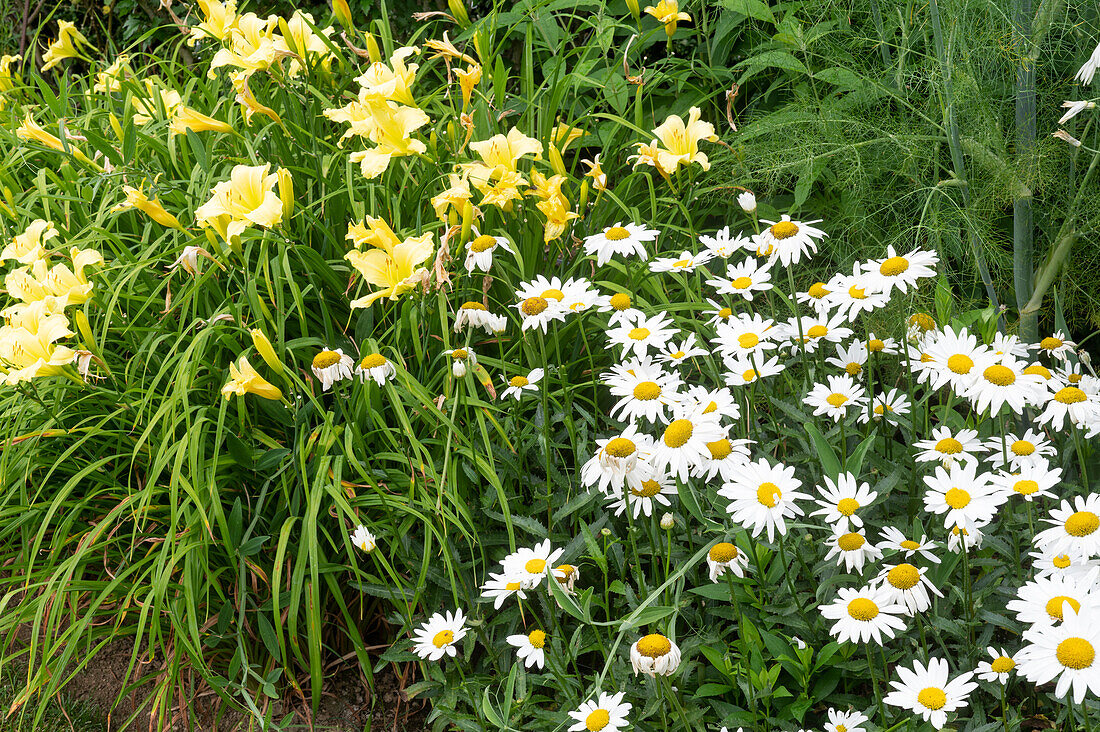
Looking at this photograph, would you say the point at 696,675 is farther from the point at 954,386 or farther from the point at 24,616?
the point at 24,616

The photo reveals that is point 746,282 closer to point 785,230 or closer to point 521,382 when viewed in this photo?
point 785,230

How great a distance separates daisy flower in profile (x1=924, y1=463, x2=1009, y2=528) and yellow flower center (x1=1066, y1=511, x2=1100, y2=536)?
10cm

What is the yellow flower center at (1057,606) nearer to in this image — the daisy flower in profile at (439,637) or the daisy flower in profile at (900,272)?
the daisy flower in profile at (900,272)

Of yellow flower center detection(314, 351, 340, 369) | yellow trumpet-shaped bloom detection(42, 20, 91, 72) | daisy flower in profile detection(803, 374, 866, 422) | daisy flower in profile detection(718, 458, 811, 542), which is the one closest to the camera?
daisy flower in profile detection(718, 458, 811, 542)

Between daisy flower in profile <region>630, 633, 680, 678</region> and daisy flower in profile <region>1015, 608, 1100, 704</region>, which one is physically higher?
daisy flower in profile <region>1015, 608, 1100, 704</region>

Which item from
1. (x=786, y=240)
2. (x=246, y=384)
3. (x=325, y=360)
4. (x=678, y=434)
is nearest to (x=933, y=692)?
(x=678, y=434)

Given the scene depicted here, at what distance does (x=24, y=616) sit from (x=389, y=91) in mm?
1405

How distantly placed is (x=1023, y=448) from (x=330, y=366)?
4.12 ft

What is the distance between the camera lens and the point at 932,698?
1251mm

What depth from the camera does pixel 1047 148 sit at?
2.06m

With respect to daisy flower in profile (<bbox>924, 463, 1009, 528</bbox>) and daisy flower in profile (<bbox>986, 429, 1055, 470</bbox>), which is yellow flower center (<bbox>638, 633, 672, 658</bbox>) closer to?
daisy flower in profile (<bbox>924, 463, 1009, 528</bbox>)

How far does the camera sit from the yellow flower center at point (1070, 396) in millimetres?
1536

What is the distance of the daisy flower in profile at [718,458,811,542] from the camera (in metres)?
1.34

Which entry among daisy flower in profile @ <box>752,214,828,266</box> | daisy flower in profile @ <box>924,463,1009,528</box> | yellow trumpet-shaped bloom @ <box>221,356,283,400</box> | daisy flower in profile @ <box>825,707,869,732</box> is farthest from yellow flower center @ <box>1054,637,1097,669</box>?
yellow trumpet-shaped bloom @ <box>221,356,283,400</box>
